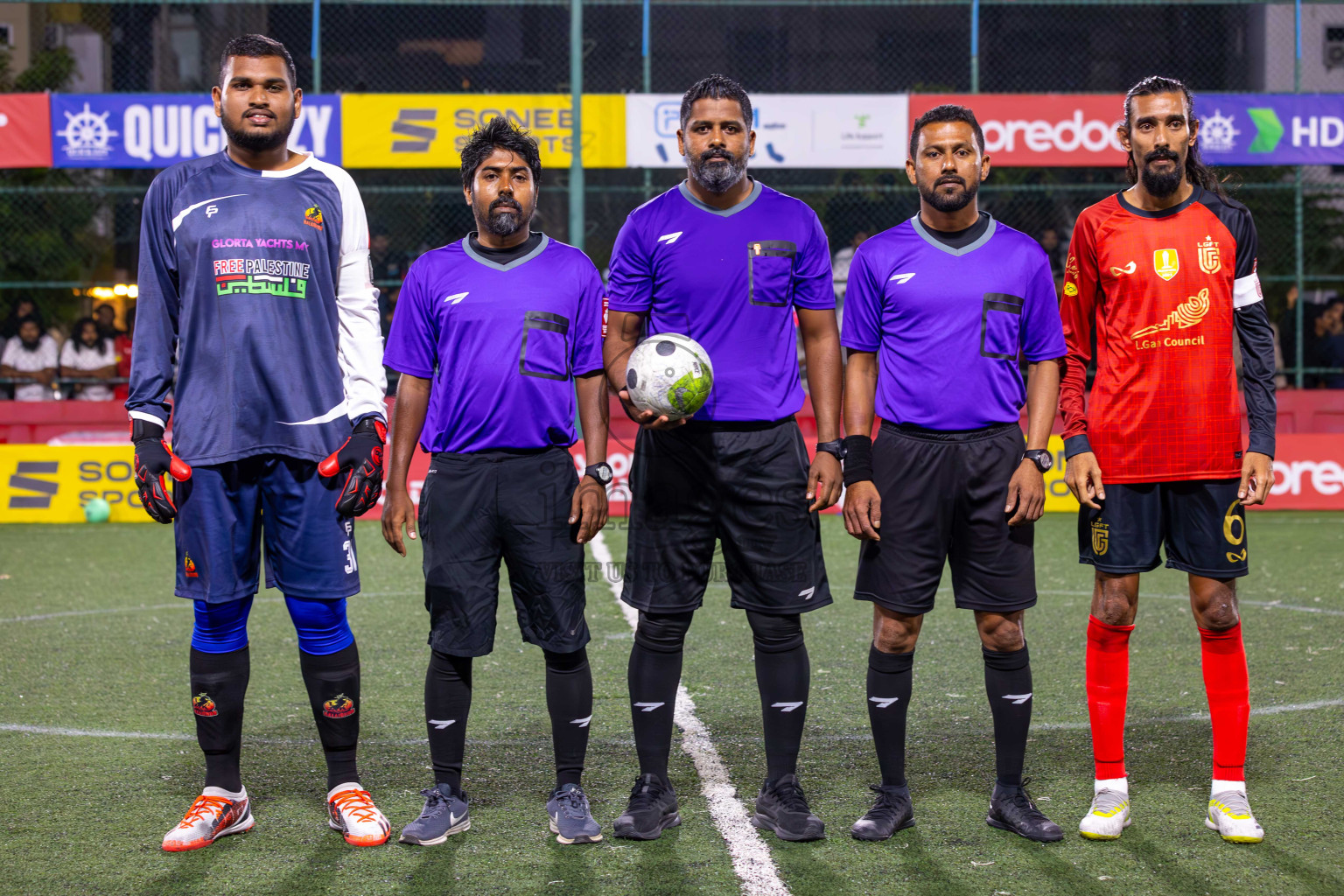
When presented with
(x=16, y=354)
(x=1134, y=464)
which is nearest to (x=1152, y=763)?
(x=1134, y=464)

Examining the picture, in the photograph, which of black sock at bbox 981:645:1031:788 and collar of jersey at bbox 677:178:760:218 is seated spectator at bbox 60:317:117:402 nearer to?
collar of jersey at bbox 677:178:760:218

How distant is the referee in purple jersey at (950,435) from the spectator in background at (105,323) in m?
11.5

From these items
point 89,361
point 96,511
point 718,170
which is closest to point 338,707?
point 718,170

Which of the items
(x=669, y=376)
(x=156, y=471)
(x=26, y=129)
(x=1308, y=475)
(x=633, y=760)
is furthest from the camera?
(x=26, y=129)

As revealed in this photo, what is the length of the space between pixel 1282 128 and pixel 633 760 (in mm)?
11509

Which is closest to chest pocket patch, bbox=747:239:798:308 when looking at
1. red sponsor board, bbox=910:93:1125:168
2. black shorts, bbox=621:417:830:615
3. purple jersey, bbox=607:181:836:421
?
purple jersey, bbox=607:181:836:421

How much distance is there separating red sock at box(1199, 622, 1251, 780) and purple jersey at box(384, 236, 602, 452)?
2.13 metres

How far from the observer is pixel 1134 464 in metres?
4.16

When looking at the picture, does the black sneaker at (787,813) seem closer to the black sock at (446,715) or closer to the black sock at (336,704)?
the black sock at (446,715)

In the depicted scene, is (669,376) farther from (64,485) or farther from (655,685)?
(64,485)

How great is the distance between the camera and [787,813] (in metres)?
4.06

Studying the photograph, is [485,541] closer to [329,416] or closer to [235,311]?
[329,416]

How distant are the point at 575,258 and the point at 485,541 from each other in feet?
3.08

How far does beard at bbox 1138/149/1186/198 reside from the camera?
163 inches
